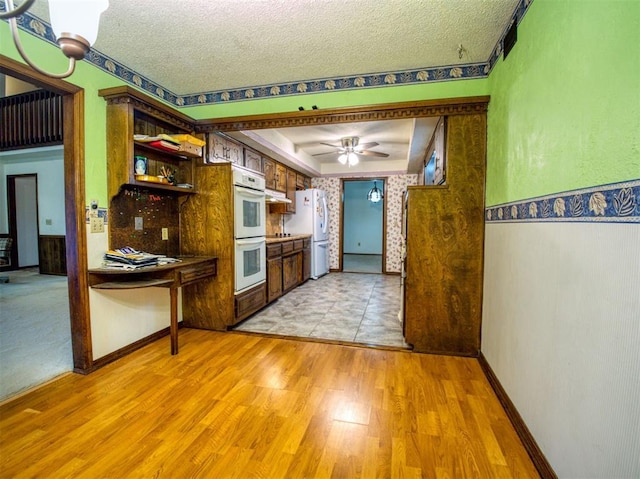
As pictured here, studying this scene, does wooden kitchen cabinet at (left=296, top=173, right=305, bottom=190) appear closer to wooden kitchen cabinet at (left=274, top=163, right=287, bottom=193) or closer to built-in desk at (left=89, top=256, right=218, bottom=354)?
wooden kitchen cabinet at (left=274, top=163, right=287, bottom=193)

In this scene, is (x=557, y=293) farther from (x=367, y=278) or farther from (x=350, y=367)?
(x=367, y=278)

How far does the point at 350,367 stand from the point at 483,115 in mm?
2343

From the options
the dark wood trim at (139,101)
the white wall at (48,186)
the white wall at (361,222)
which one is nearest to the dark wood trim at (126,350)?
the dark wood trim at (139,101)

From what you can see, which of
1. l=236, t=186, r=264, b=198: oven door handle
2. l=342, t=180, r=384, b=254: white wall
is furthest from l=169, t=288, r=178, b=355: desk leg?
l=342, t=180, r=384, b=254: white wall

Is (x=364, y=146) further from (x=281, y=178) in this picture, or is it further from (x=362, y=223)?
(x=362, y=223)

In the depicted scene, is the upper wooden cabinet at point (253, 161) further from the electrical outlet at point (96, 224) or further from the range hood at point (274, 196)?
the electrical outlet at point (96, 224)

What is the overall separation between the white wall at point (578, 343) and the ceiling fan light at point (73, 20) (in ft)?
6.16

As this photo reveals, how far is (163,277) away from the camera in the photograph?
2.54 meters

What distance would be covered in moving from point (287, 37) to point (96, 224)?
2044mm

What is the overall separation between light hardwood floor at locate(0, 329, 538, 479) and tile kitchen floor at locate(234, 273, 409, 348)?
535 mm

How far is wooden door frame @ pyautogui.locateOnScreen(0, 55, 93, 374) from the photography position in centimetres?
216

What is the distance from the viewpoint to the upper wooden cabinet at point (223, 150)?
3.32 meters

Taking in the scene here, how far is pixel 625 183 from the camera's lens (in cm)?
93

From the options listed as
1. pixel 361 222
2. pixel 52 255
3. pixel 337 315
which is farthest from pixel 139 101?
pixel 361 222
